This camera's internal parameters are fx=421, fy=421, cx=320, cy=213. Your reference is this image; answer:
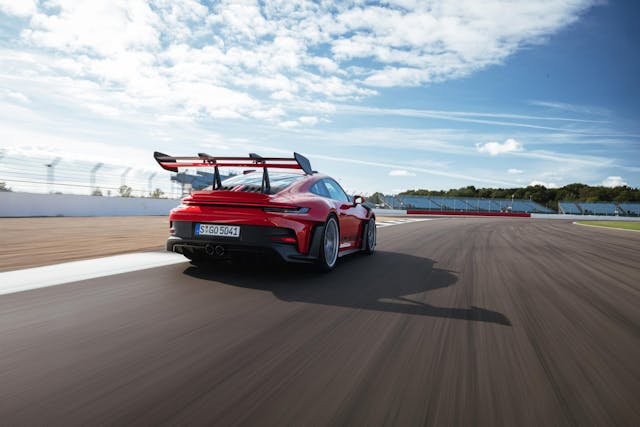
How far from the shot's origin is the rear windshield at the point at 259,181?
4554mm

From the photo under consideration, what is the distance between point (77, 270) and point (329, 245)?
106 inches

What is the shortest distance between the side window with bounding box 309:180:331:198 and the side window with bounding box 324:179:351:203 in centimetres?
12

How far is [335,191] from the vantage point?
18.6 ft

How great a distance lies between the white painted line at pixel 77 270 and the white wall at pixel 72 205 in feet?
37.6

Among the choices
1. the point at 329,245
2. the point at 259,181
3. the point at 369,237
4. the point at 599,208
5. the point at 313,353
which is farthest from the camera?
the point at 599,208

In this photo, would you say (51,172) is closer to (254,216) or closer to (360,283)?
(254,216)

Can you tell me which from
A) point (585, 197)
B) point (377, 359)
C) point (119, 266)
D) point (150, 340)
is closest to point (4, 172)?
point (119, 266)

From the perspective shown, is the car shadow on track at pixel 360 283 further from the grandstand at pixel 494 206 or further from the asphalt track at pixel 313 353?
the grandstand at pixel 494 206

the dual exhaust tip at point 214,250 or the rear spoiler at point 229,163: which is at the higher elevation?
the rear spoiler at point 229,163

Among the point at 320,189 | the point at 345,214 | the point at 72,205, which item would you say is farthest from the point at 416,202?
the point at 320,189

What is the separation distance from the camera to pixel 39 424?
147cm

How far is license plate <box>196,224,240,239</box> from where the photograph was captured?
4.07 m

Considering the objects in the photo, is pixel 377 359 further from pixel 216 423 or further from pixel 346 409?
pixel 216 423

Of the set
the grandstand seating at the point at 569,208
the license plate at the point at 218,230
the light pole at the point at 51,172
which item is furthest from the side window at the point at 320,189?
the grandstand seating at the point at 569,208
